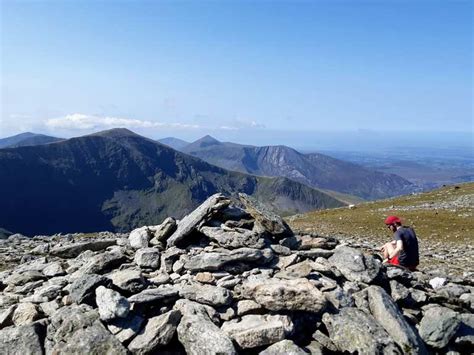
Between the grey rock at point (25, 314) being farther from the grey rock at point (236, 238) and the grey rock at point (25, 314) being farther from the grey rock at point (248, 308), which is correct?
the grey rock at point (236, 238)

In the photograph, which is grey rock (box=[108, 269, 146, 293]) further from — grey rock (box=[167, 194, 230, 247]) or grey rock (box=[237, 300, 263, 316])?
grey rock (box=[237, 300, 263, 316])

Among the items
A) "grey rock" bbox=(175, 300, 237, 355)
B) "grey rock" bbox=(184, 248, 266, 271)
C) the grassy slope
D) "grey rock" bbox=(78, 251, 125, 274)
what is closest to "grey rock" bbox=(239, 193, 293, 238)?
"grey rock" bbox=(184, 248, 266, 271)

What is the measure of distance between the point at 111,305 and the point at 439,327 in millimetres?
11788

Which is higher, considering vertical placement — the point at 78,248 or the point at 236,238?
the point at 236,238

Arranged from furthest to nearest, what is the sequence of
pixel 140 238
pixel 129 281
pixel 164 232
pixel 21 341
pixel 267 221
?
1. pixel 140 238
2. pixel 164 232
3. pixel 267 221
4. pixel 129 281
5. pixel 21 341

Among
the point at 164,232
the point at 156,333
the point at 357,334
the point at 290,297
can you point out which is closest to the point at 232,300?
the point at 290,297

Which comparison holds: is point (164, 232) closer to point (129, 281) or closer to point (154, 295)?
point (129, 281)

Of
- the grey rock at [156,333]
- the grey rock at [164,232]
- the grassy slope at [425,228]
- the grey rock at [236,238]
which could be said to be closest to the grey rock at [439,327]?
the grey rock at [236,238]

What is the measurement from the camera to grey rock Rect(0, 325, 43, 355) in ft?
44.7

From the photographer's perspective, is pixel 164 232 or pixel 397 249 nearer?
pixel 164 232

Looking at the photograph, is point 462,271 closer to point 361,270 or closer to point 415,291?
point 415,291

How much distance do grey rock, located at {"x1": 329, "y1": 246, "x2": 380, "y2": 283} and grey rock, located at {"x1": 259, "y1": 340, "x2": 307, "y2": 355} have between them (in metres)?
5.29

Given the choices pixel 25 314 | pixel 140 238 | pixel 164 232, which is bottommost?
pixel 25 314

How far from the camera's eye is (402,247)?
20.6 metres
